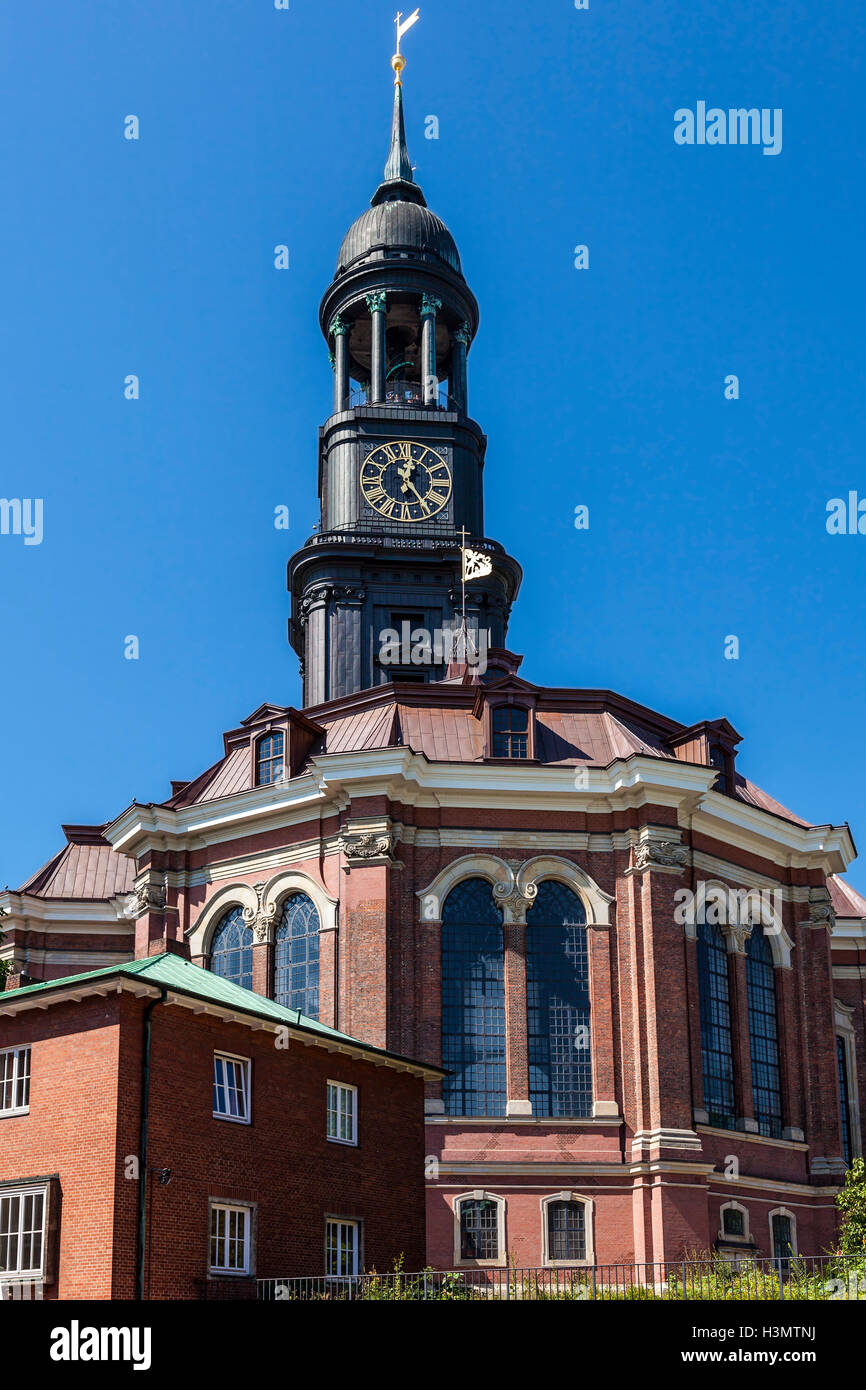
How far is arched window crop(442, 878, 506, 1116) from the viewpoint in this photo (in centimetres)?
4081

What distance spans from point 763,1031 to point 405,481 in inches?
897

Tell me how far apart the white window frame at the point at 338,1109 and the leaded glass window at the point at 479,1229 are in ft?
25.3

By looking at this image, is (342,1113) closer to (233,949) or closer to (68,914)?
(233,949)

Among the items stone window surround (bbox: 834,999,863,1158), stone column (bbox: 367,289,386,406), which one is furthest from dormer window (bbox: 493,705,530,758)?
stone column (bbox: 367,289,386,406)

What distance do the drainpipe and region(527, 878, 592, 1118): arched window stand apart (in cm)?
1548

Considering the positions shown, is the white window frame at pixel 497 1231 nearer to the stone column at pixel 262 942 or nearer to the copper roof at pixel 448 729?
the stone column at pixel 262 942

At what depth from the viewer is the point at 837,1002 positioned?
54.1m

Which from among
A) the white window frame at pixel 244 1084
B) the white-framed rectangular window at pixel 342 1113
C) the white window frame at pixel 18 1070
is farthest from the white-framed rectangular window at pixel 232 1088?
the white window frame at pixel 18 1070

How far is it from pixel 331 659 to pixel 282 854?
1137cm

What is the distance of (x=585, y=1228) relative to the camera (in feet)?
130

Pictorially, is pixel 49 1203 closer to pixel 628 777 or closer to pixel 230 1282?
pixel 230 1282
